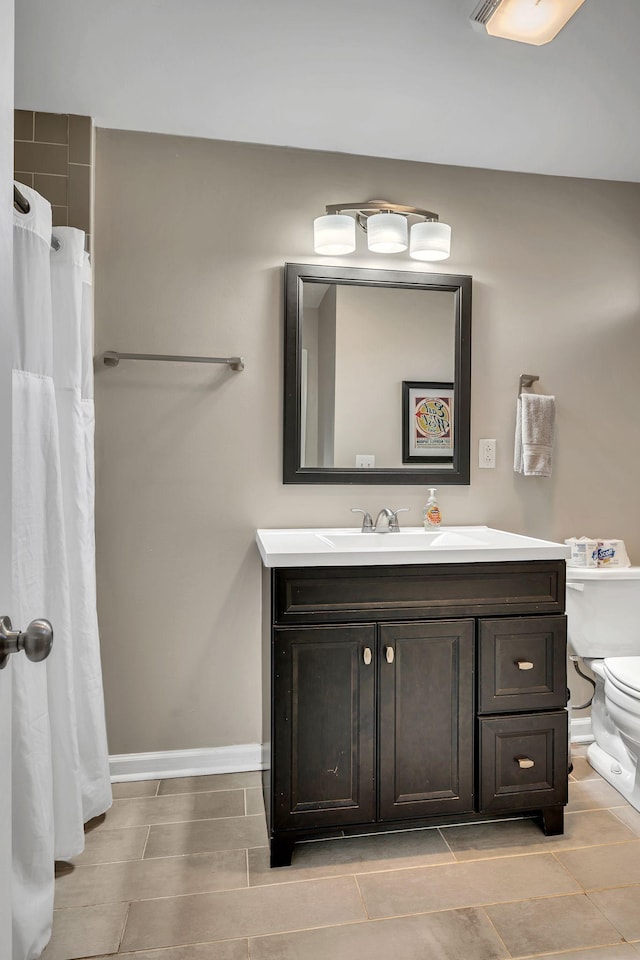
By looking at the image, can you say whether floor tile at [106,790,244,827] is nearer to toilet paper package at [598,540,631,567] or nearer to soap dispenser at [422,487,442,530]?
soap dispenser at [422,487,442,530]

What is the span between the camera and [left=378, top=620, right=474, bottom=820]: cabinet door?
1.82 m

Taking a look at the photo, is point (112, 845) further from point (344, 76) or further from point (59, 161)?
point (344, 76)

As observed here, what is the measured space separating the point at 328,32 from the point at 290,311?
86 centimetres

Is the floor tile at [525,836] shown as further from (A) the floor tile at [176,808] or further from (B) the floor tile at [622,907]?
(A) the floor tile at [176,808]

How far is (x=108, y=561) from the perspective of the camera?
2.24 metres

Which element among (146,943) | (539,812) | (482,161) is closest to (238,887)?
(146,943)

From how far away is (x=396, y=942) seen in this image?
→ 1473 millimetres

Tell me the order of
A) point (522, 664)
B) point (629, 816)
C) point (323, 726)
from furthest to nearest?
point (629, 816)
point (522, 664)
point (323, 726)

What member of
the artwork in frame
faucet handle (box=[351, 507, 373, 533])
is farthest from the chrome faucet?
the artwork in frame

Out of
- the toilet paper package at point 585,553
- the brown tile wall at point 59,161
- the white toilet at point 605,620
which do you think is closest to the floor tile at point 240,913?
the white toilet at point 605,620

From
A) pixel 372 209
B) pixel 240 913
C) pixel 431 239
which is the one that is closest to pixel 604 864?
pixel 240 913

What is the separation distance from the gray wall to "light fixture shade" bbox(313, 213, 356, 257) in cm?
9

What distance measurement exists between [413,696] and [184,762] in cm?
98

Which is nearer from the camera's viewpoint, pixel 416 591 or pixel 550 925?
pixel 550 925
